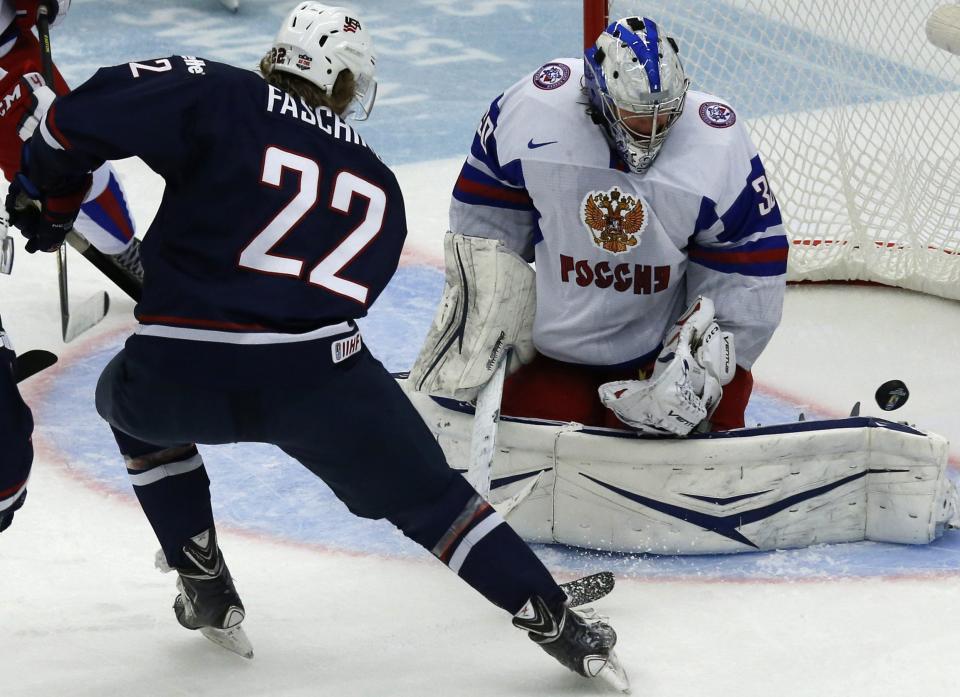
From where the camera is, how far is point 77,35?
6957mm

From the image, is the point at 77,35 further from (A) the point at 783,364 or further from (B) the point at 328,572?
(B) the point at 328,572

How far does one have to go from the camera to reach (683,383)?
275 centimetres

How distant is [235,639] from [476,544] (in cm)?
50

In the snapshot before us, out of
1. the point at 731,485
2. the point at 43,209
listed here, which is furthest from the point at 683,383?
the point at 43,209

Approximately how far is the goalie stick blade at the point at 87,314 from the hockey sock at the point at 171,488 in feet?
5.70

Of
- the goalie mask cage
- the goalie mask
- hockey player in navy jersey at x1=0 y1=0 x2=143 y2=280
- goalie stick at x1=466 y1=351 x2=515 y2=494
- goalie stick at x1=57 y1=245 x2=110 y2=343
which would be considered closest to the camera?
the goalie mask

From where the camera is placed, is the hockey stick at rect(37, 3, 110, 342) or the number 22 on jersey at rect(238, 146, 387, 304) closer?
the number 22 on jersey at rect(238, 146, 387, 304)

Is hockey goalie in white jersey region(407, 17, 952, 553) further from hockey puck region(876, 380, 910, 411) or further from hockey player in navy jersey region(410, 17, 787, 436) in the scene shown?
hockey puck region(876, 380, 910, 411)

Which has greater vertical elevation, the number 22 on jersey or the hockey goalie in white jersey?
the number 22 on jersey

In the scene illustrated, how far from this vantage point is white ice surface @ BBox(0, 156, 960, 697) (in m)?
2.33

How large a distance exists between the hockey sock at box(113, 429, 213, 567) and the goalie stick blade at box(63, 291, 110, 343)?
1.74 m

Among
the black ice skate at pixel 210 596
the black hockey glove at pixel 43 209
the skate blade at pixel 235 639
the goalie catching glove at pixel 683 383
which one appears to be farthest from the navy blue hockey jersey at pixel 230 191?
the goalie catching glove at pixel 683 383

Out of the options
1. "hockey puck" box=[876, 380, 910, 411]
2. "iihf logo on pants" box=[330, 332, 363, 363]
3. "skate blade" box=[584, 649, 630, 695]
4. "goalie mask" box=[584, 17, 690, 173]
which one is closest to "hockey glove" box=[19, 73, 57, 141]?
"iihf logo on pants" box=[330, 332, 363, 363]

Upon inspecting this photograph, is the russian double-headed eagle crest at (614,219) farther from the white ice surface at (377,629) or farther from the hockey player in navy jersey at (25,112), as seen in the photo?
the hockey player in navy jersey at (25,112)
